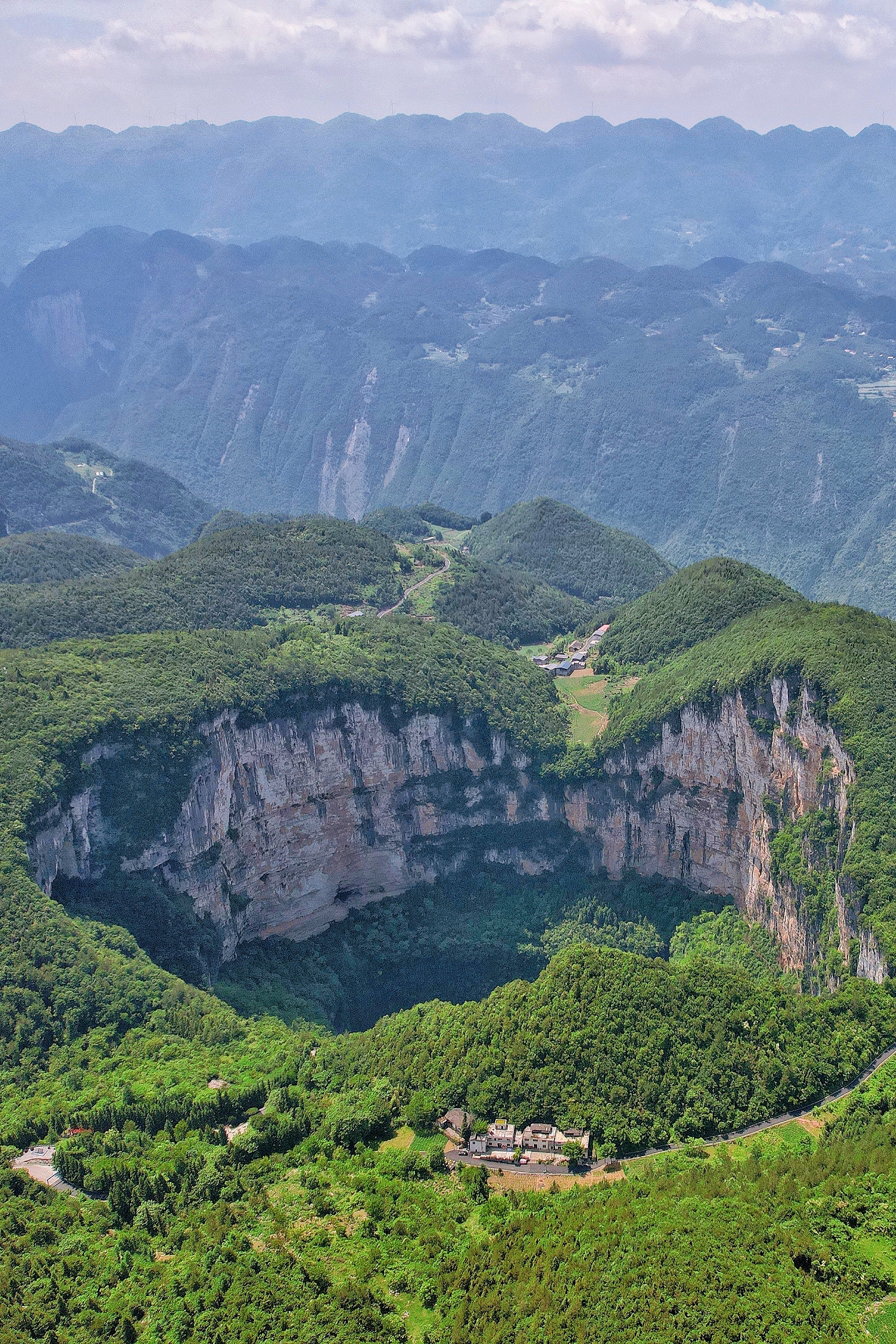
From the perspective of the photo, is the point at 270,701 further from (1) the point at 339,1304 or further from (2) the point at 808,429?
(2) the point at 808,429

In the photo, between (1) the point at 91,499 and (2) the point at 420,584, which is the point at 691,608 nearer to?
(2) the point at 420,584

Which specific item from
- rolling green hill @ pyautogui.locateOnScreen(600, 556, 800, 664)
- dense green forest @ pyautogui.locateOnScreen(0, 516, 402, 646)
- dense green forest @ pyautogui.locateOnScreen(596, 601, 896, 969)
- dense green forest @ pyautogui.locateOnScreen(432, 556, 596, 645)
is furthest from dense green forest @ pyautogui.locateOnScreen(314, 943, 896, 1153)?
dense green forest @ pyautogui.locateOnScreen(432, 556, 596, 645)

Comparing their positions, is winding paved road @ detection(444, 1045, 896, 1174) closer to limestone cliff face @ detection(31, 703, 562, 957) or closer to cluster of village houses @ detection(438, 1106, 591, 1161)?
cluster of village houses @ detection(438, 1106, 591, 1161)

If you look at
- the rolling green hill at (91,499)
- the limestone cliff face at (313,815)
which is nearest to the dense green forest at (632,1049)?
the limestone cliff face at (313,815)

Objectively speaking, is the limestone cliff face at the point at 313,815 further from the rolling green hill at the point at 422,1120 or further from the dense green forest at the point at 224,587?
the dense green forest at the point at 224,587

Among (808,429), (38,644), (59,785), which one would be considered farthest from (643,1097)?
(808,429)

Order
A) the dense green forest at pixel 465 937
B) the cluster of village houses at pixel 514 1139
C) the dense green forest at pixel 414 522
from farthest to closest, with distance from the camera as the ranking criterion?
1. the dense green forest at pixel 414 522
2. the dense green forest at pixel 465 937
3. the cluster of village houses at pixel 514 1139

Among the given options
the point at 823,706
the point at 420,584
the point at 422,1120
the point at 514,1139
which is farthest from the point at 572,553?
the point at 514,1139
